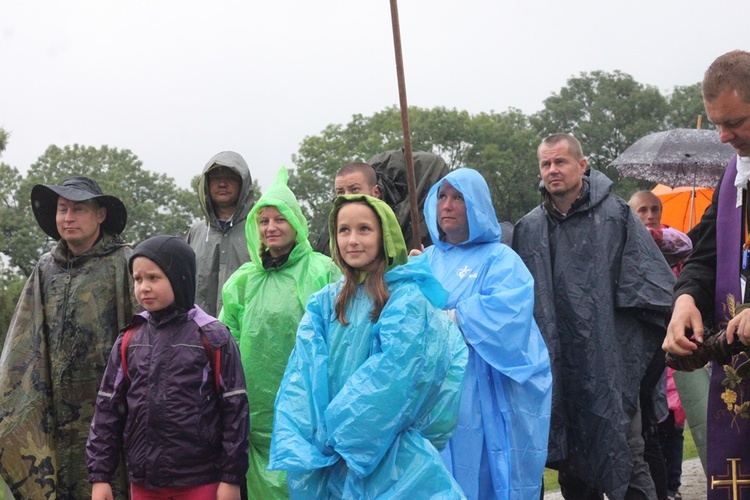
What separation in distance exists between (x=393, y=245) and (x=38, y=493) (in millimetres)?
2420

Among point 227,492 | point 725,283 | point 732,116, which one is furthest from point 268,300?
point 732,116

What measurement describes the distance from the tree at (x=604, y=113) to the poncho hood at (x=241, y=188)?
4280cm

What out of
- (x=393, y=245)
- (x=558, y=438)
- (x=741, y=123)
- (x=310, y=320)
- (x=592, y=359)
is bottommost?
(x=558, y=438)

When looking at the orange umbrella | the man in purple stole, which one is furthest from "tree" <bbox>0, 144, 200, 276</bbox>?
the man in purple stole

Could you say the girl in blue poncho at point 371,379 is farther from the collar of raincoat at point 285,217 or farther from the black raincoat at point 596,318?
the black raincoat at point 596,318

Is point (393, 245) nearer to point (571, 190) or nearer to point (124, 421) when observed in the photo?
point (124, 421)

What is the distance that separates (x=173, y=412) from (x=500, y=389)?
1.80 metres

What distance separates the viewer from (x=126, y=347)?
4.93 m

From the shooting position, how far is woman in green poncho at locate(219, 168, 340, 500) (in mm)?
5609

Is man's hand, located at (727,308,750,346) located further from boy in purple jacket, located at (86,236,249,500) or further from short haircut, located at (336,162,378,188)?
short haircut, located at (336,162,378,188)

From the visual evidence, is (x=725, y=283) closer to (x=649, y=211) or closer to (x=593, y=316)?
(x=593, y=316)

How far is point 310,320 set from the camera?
15.4 ft

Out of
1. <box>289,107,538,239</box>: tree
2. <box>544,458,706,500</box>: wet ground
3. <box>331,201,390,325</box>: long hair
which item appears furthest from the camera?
<box>289,107,538,239</box>: tree

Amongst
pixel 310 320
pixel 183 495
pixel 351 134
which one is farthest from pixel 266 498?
pixel 351 134
